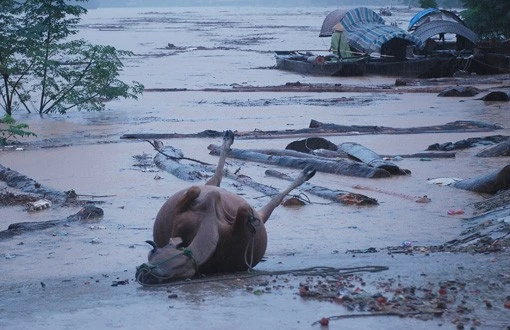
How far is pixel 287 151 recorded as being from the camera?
13914mm

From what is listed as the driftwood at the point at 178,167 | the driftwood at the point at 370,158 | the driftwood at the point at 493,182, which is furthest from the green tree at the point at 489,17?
the driftwood at the point at 493,182

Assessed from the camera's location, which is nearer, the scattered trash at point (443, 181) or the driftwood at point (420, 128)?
the scattered trash at point (443, 181)

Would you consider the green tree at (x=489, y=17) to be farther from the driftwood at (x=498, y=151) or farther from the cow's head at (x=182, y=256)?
the cow's head at (x=182, y=256)

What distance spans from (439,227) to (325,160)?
3.97 metres

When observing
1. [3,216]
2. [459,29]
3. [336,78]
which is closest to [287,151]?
[3,216]

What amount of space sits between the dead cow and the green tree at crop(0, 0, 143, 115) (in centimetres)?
1606

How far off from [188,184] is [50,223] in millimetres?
2846

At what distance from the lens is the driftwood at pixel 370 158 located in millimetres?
12523

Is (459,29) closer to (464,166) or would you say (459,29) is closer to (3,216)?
(464,166)

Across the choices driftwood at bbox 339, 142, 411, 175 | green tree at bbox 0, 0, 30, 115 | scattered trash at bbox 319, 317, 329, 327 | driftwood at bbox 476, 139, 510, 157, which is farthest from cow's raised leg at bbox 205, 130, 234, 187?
green tree at bbox 0, 0, 30, 115

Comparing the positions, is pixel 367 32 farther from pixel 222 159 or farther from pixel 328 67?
pixel 222 159

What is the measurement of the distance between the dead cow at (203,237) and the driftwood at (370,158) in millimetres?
6369

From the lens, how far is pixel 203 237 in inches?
233

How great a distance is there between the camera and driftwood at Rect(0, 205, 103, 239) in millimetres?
9297
